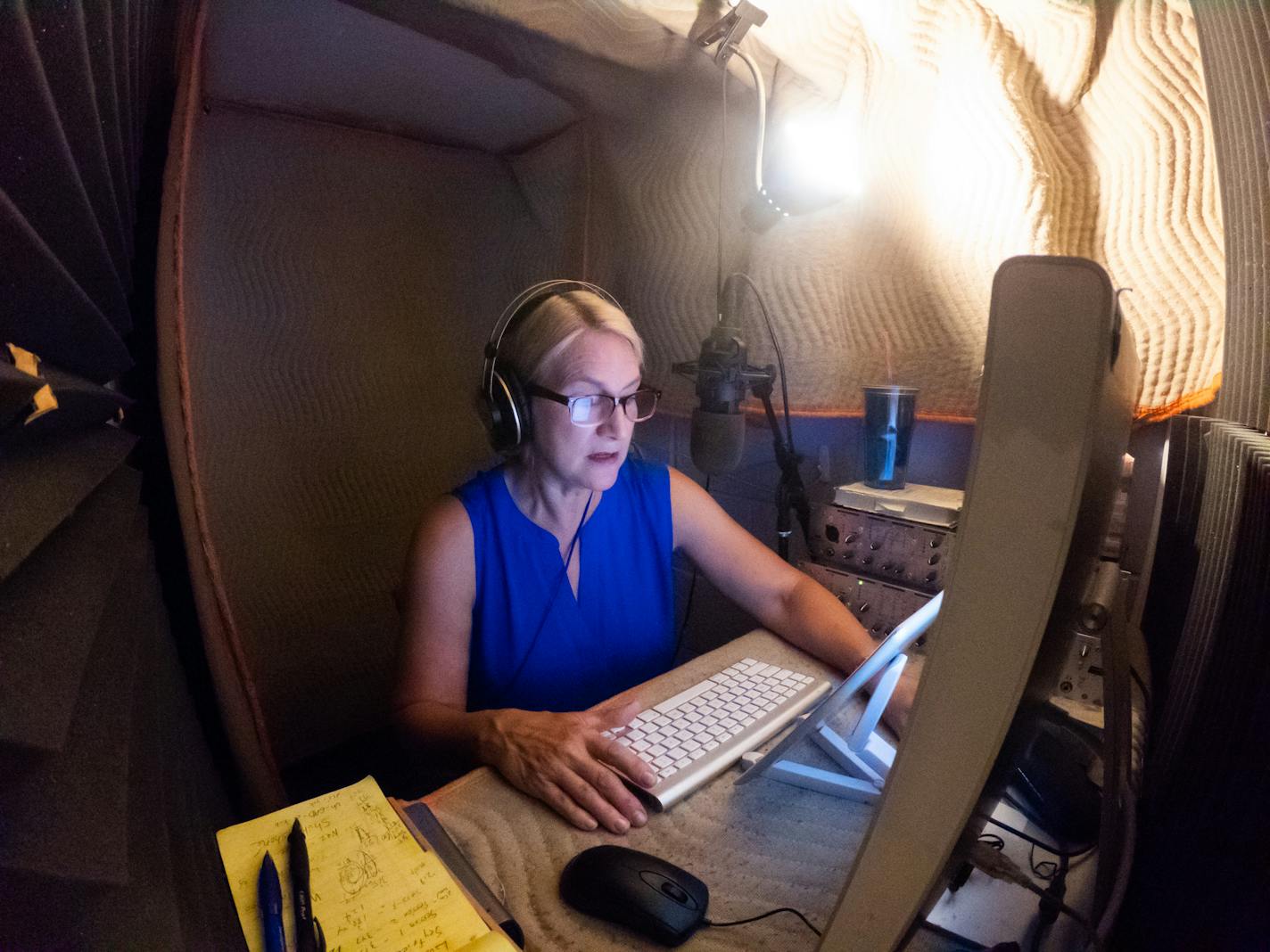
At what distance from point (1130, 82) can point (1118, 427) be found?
0.89 m

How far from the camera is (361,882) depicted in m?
0.50

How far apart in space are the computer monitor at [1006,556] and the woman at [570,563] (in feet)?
2.22

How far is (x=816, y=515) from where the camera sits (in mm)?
1248

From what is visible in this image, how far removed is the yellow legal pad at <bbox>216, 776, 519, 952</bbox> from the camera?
1.50 ft

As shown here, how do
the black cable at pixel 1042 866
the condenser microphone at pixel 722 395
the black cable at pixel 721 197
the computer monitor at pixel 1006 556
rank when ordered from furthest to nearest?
the black cable at pixel 721 197 < the condenser microphone at pixel 722 395 < the black cable at pixel 1042 866 < the computer monitor at pixel 1006 556

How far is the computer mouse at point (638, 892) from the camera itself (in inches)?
20.2

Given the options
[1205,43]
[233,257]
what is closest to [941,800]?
[1205,43]

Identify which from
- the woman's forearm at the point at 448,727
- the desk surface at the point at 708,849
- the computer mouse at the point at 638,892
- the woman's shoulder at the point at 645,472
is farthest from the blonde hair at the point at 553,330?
the computer mouse at the point at 638,892

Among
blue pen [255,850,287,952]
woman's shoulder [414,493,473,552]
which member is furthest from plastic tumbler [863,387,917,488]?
blue pen [255,850,287,952]

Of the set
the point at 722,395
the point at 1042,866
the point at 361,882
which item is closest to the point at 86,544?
the point at 361,882

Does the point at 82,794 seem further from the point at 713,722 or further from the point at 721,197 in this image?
the point at 721,197

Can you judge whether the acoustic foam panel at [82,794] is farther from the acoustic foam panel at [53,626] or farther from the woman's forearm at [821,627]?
the woman's forearm at [821,627]

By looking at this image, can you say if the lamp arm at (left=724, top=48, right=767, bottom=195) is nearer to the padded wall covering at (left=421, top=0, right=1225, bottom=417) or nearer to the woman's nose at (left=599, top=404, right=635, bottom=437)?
the padded wall covering at (left=421, top=0, right=1225, bottom=417)

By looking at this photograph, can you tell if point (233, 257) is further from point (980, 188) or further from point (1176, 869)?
point (1176, 869)
